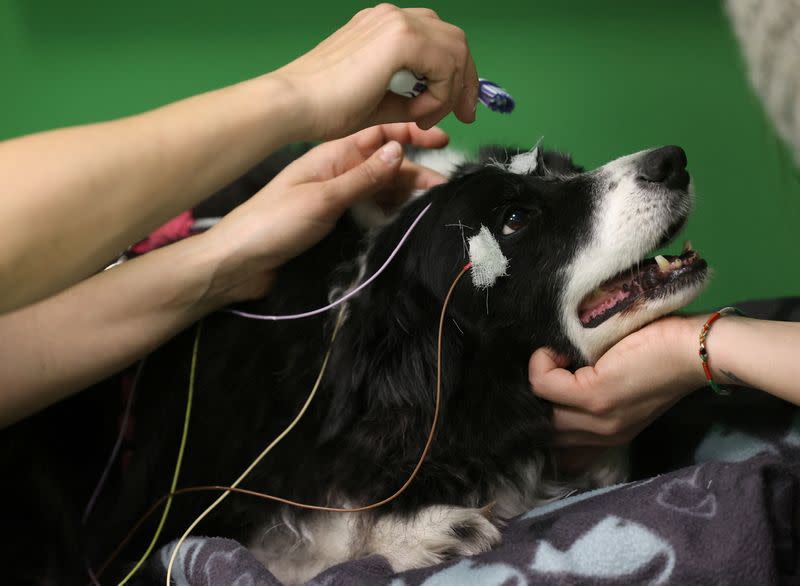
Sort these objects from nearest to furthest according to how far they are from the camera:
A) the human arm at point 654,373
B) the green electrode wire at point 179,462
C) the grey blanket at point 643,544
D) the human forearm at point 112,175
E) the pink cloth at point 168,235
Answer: the human forearm at point 112,175, the grey blanket at point 643,544, the human arm at point 654,373, the green electrode wire at point 179,462, the pink cloth at point 168,235

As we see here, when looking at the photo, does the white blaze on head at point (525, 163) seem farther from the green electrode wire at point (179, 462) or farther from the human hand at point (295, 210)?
the green electrode wire at point (179, 462)

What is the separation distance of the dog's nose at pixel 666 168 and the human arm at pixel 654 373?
21cm

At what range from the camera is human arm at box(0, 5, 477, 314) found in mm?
748

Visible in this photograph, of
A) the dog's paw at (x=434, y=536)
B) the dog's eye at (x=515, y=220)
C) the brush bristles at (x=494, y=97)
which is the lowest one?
the dog's paw at (x=434, y=536)

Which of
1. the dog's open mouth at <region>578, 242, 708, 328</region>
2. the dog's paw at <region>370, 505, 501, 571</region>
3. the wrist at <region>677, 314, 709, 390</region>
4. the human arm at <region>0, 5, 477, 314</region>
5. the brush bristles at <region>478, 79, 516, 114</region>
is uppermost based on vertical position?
the human arm at <region>0, 5, 477, 314</region>

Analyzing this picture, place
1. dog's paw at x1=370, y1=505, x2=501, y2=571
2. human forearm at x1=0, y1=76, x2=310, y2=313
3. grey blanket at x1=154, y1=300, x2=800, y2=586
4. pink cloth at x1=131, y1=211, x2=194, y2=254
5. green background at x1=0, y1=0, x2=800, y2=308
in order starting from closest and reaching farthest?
1. human forearm at x1=0, y1=76, x2=310, y2=313
2. grey blanket at x1=154, y1=300, x2=800, y2=586
3. dog's paw at x1=370, y1=505, x2=501, y2=571
4. pink cloth at x1=131, y1=211, x2=194, y2=254
5. green background at x1=0, y1=0, x2=800, y2=308

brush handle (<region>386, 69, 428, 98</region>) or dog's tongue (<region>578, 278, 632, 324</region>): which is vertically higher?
brush handle (<region>386, 69, 428, 98</region>)

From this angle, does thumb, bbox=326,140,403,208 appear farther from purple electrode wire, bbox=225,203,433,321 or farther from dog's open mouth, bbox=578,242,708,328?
dog's open mouth, bbox=578,242,708,328

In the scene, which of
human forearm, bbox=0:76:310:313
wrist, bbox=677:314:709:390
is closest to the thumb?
human forearm, bbox=0:76:310:313

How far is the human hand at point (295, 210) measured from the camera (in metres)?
1.14

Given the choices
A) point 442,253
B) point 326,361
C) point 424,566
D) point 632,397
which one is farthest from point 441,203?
point 424,566

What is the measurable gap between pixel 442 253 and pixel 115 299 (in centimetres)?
48

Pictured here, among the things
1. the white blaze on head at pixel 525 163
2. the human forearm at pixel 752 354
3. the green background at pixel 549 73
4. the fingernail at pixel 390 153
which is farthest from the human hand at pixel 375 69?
the green background at pixel 549 73

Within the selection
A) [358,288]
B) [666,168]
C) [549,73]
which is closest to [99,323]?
[358,288]
